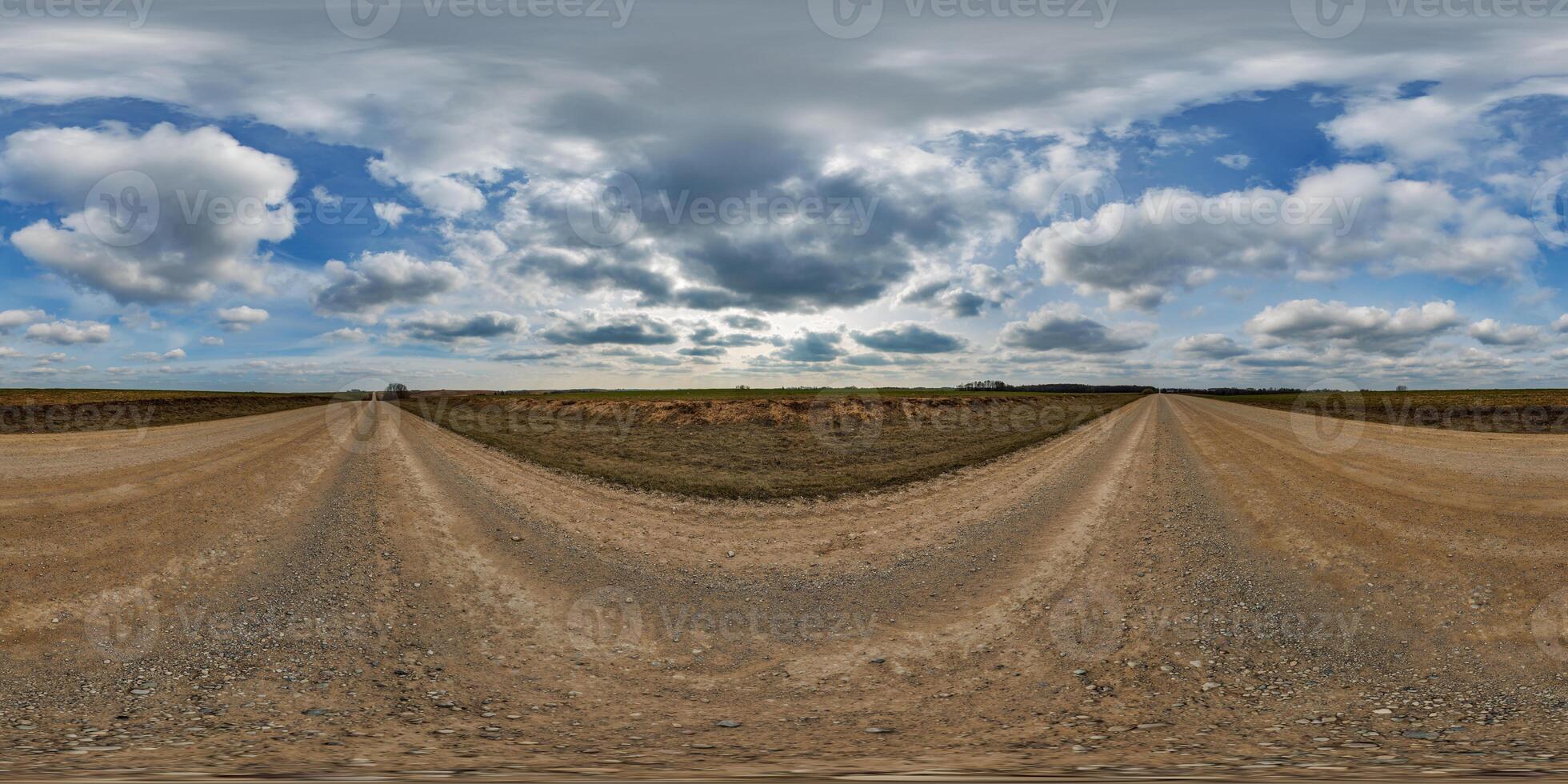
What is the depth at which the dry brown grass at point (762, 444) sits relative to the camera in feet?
70.0

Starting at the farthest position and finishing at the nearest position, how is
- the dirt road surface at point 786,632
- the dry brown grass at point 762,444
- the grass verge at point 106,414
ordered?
1. the grass verge at point 106,414
2. the dry brown grass at point 762,444
3. the dirt road surface at point 786,632

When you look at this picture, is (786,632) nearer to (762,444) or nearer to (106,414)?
(762,444)

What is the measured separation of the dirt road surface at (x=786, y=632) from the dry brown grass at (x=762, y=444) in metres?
3.44

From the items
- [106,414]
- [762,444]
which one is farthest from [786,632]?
[106,414]

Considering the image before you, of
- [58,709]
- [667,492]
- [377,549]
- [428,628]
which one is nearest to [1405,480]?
[667,492]

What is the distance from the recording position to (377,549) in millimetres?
12906

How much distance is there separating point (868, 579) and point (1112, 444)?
24154mm

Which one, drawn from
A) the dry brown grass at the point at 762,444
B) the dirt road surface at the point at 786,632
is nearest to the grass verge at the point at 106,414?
the dry brown grass at the point at 762,444

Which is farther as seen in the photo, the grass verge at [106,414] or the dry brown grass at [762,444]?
the grass verge at [106,414]

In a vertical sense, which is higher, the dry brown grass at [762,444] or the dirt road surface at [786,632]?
the dry brown grass at [762,444]

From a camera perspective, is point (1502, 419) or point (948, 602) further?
point (1502, 419)

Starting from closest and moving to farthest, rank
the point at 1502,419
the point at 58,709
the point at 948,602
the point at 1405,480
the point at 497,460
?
the point at 58,709 → the point at 948,602 → the point at 1405,480 → the point at 497,460 → the point at 1502,419

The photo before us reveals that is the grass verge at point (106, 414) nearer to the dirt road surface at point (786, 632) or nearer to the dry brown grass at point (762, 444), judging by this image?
the dry brown grass at point (762, 444)

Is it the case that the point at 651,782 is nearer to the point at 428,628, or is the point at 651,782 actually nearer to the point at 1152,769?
the point at 1152,769
